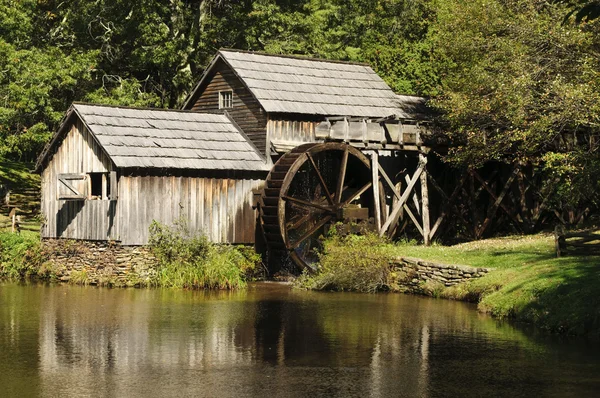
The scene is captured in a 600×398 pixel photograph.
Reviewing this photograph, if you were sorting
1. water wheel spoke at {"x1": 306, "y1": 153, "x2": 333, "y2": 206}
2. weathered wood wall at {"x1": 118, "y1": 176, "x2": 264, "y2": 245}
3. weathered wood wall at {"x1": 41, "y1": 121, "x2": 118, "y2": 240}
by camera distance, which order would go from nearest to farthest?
weathered wood wall at {"x1": 118, "y1": 176, "x2": 264, "y2": 245}
weathered wood wall at {"x1": 41, "y1": 121, "x2": 118, "y2": 240}
water wheel spoke at {"x1": 306, "y1": 153, "x2": 333, "y2": 206}

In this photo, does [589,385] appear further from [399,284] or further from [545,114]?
[545,114]

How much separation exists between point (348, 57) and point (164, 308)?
84.8ft

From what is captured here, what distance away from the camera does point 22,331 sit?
18797 mm

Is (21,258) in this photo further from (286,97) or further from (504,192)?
(504,192)

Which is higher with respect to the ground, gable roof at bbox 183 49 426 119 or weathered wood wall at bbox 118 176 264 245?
gable roof at bbox 183 49 426 119

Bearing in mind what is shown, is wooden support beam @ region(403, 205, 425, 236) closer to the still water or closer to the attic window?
the attic window

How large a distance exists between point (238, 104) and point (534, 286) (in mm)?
14552

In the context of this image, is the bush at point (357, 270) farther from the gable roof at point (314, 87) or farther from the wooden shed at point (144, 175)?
the gable roof at point (314, 87)

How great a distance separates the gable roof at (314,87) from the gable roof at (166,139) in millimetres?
1649

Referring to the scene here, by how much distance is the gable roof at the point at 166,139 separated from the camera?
1112 inches

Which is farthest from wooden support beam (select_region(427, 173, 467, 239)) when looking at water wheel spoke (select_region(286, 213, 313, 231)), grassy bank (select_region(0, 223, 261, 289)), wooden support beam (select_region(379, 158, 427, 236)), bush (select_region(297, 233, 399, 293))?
bush (select_region(297, 233, 399, 293))

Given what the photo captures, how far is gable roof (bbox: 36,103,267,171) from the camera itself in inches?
1112

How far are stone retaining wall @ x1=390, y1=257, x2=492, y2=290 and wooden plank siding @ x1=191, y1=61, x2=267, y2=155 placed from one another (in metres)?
7.20

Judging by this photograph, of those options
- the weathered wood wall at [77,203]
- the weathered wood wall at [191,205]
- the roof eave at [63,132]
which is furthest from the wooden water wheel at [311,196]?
the roof eave at [63,132]
